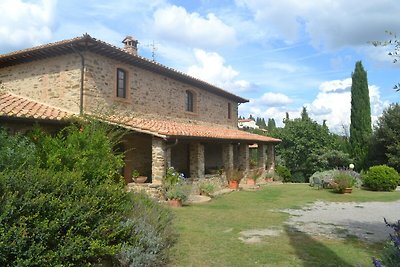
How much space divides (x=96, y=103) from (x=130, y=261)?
8.83m

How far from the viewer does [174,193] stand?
12.1 m

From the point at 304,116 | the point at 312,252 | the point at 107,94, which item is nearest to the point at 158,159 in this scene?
the point at 107,94

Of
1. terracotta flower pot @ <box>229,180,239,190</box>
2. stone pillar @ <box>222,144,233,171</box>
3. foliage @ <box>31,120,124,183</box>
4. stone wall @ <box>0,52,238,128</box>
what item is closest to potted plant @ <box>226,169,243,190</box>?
terracotta flower pot @ <box>229,180,239,190</box>

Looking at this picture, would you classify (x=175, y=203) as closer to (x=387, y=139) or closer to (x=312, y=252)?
(x=312, y=252)

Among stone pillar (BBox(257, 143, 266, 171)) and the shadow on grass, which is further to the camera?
stone pillar (BBox(257, 143, 266, 171))

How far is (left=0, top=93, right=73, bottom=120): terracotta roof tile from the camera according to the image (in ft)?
32.7

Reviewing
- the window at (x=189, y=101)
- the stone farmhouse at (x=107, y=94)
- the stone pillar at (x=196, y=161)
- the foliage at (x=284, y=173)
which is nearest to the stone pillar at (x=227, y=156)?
the stone farmhouse at (x=107, y=94)

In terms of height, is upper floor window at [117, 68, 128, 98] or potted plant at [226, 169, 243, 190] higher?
upper floor window at [117, 68, 128, 98]

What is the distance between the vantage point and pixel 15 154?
24.6 feet

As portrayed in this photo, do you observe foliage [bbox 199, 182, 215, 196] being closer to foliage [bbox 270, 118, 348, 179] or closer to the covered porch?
the covered porch

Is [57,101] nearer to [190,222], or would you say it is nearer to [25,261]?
[190,222]

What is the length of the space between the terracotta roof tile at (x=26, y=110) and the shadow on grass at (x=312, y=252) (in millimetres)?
8156

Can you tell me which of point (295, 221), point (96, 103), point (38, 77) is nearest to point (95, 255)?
point (295, 221)

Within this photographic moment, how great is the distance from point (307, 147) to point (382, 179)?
880 centimetres
